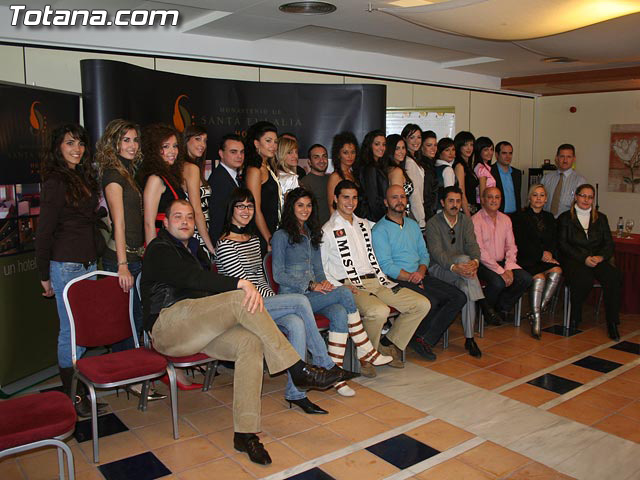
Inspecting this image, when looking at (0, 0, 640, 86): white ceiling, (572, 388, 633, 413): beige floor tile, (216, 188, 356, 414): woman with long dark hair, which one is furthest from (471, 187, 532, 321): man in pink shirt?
(216, 188, 356, 414): woman with long dark hair

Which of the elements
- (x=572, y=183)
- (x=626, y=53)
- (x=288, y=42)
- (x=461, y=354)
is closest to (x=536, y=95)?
(x=626, y=53)

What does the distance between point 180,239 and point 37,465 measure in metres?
1.33

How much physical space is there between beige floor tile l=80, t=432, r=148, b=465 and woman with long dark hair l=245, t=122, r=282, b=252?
1.63 m

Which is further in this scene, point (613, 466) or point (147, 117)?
point (147, 117)

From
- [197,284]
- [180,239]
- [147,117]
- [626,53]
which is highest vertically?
[626,53]

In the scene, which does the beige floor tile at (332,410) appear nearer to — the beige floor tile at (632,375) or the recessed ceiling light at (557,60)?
the beige floor tile at (632,375)

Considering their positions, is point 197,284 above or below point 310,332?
above

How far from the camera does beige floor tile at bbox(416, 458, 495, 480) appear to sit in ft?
9.23

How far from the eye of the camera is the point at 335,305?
382cm

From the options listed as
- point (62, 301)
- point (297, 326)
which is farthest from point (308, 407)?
point (62, 301)

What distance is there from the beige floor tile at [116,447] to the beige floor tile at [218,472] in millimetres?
375

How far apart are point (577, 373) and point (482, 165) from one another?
98.9 inches

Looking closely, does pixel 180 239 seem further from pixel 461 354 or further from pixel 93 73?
pixel 461 354

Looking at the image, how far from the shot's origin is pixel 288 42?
19.8 feet
